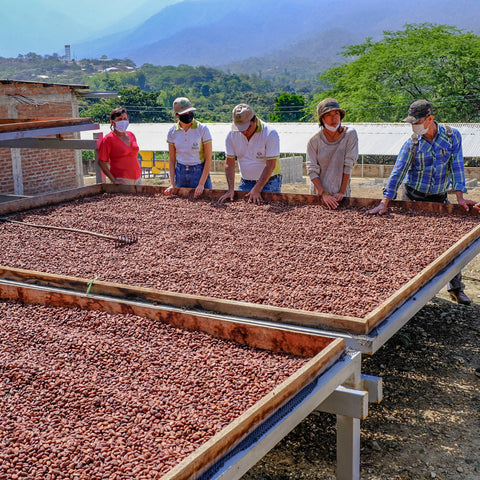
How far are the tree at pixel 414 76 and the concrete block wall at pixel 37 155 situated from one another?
24.4 m

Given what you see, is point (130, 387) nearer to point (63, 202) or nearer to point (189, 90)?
point (63, 202)

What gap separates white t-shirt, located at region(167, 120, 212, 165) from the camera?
5.46m

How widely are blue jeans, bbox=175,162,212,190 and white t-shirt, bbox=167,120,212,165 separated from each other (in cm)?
5

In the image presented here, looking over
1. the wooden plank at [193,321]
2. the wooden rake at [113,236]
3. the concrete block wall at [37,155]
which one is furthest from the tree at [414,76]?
the wooden plank at [193,321]

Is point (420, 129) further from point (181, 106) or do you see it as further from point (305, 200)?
point (181, 106)

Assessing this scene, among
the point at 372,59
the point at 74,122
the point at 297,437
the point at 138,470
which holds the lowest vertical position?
the point at 297,437

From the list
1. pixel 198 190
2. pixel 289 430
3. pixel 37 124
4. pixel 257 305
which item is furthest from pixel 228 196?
pixel 289 430

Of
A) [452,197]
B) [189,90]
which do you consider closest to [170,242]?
[452,197]

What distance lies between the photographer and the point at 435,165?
463 centimetres

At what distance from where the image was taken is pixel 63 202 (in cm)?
572

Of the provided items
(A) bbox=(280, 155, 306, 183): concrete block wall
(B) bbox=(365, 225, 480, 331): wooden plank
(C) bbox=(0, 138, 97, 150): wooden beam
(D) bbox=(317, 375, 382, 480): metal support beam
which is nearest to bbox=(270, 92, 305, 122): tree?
(A) bbox=(280, 155, 306, 183): concrete block wall

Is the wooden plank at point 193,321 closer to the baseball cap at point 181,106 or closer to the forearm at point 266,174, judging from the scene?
the forearm at point 266,174

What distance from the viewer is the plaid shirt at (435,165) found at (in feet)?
14.9

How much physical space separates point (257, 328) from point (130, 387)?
1.89 ft
